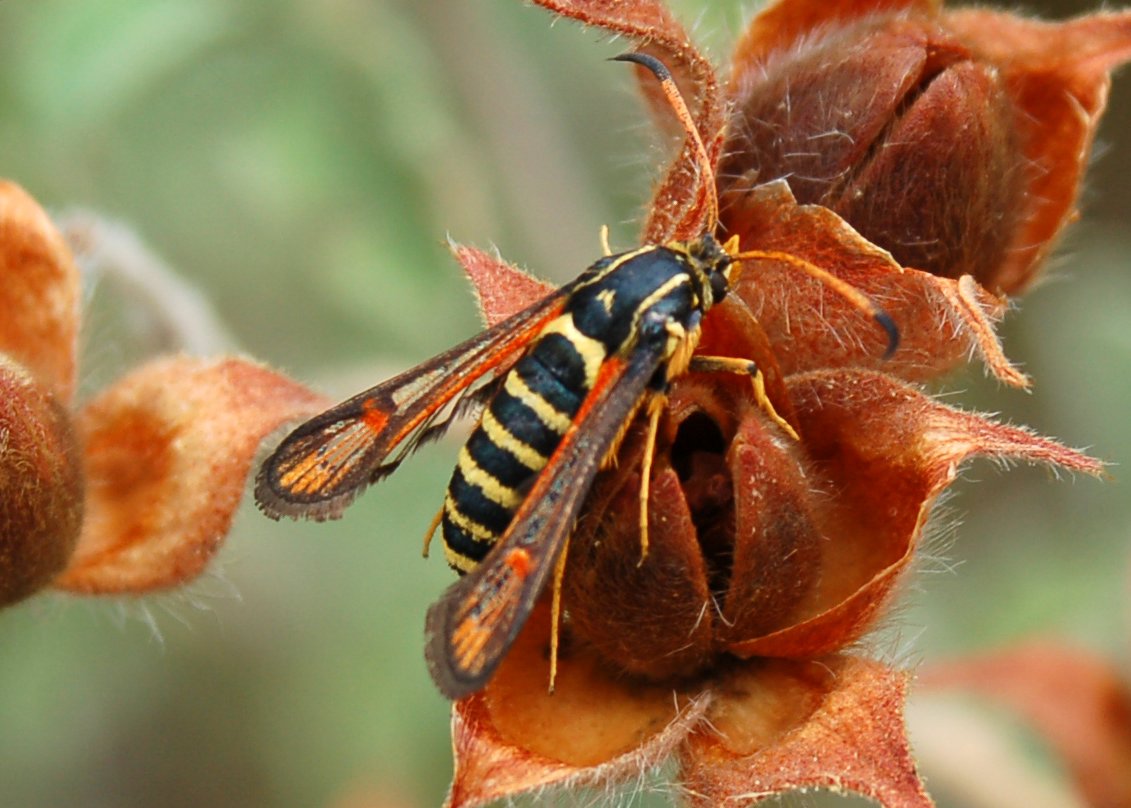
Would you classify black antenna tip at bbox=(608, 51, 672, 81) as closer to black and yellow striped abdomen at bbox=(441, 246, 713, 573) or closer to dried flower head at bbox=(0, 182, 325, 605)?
black and yellow striped abdomen at bbox=(441, 246, 713, 573)

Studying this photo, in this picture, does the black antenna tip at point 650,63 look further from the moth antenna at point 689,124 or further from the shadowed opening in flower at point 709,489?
the shadowed opening in flower at point 709,489

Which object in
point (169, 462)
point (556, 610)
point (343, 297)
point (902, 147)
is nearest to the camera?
point (556, 610)

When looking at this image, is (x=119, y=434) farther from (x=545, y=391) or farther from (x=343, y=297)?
(x=343, y=297)

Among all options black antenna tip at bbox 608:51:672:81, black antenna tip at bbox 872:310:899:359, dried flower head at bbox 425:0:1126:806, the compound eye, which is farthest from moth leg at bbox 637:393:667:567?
black antenna tip at bbox 608:51:672:81

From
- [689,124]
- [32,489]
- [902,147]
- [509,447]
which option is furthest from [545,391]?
Result: [32,489]

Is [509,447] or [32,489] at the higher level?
[32,489]

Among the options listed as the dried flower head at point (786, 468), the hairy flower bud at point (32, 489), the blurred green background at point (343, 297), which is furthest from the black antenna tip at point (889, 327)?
the blurred green background at point (343, 297)
